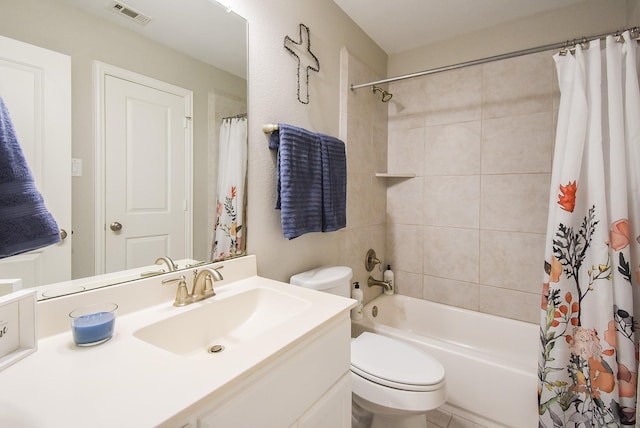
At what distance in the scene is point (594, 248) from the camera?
1241 mm

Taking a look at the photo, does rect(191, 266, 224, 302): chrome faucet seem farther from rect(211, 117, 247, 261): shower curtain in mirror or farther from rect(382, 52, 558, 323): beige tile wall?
rect(382, 52, 558, 323): beige tile wall

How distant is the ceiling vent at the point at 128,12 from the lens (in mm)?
881

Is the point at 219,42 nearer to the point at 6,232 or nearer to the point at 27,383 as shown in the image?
the point at 6,232

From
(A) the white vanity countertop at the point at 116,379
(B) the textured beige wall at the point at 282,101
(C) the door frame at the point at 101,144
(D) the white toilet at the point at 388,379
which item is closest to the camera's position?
(A) the white vanity countertop at the point at 116,379

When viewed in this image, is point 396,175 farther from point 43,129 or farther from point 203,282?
point 43,129

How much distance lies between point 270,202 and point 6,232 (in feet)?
2.99

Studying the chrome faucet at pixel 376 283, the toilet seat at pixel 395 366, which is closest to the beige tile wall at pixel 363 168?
the chrome faucet at pixel 376 283

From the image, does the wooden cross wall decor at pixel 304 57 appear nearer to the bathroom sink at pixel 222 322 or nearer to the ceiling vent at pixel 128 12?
the ceiling vent at pixel 128 12

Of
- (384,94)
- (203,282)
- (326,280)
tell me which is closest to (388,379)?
(326,280)

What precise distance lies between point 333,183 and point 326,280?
1.69 ft

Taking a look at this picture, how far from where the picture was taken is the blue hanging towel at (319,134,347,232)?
1.53 metres

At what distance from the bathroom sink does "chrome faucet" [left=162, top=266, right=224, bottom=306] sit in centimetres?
3

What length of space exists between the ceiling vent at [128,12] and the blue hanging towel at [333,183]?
32.9 inches

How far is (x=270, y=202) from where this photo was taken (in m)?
1.41
